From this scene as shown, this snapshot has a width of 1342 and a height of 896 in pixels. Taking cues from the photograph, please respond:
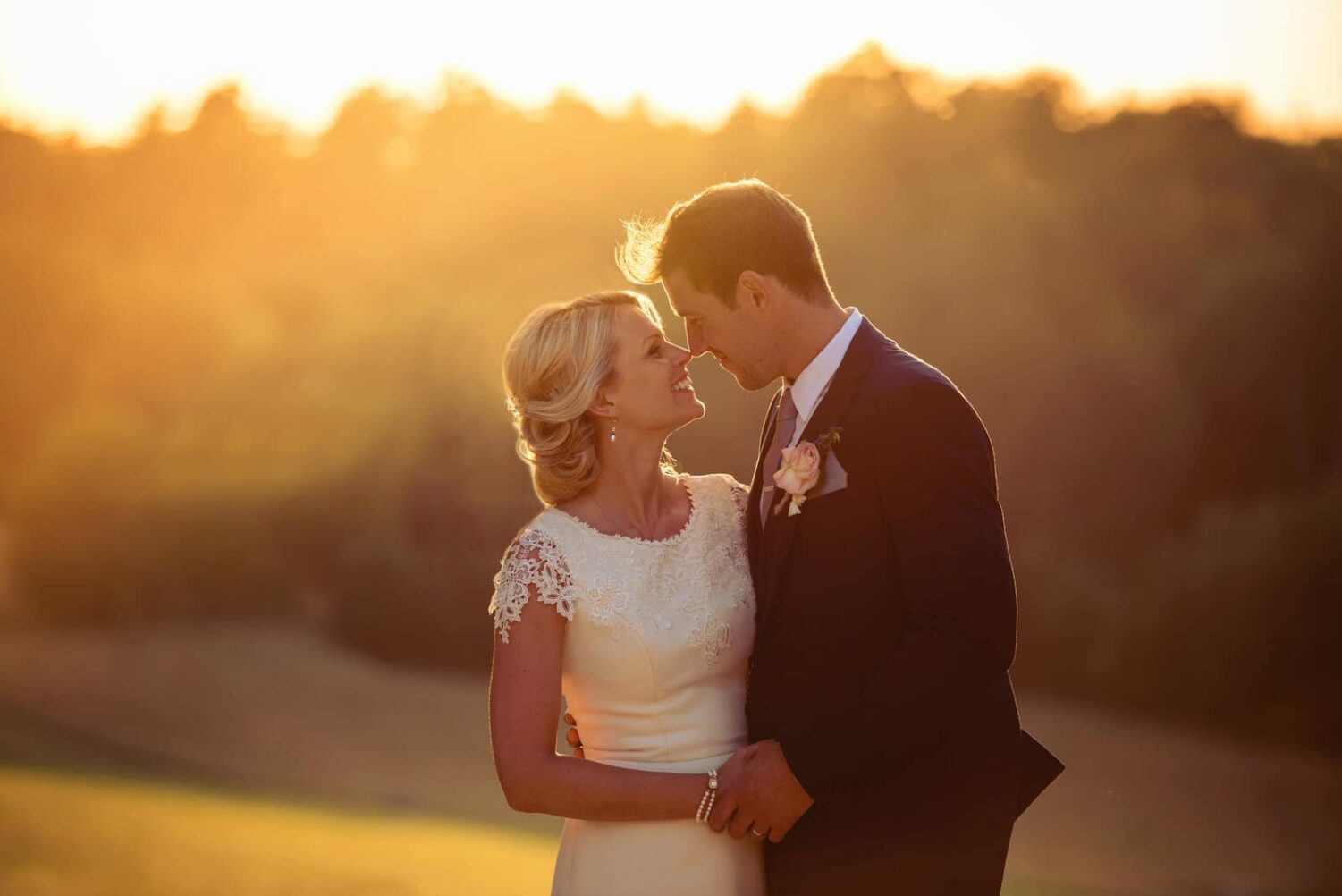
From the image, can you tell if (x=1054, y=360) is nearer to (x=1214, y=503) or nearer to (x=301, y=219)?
(x=1214, y=503)

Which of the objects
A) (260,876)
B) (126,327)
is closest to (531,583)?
(260,876)

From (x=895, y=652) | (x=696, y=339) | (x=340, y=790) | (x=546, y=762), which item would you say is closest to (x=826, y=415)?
(x=696, y=339)

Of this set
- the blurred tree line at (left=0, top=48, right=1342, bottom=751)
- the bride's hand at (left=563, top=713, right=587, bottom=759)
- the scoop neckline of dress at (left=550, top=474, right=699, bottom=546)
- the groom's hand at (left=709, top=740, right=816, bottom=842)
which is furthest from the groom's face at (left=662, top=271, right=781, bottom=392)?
the blurred tree line at (left=0, top=48, right=1342, bottom=751)

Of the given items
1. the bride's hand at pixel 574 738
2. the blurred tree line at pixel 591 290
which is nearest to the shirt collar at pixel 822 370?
the bride's hand at pixel 574 738

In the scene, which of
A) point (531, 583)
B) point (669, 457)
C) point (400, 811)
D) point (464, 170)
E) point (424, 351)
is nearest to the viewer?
point (531, 583)

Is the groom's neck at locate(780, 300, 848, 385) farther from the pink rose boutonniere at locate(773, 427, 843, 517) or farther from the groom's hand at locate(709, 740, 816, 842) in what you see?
the groom's hand at locate(709, 740, 816, 842)

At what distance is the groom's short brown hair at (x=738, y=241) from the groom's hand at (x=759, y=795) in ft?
3.19

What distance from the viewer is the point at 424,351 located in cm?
1345

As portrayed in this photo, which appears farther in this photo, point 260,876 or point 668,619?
point 260,876

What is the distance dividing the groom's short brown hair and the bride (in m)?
0.22

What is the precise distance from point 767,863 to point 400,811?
7384 mm

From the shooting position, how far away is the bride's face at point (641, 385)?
10.9ft

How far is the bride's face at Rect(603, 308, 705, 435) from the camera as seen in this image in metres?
3.32

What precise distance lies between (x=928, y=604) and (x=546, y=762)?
0.85m
